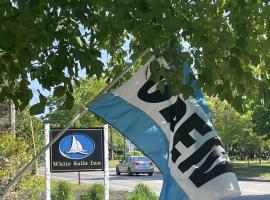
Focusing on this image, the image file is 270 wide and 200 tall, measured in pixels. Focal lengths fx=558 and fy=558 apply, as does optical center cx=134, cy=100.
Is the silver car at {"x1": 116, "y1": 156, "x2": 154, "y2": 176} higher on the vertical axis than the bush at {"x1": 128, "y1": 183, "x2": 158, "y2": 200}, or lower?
higher

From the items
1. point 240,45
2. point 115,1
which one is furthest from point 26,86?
point 240,45

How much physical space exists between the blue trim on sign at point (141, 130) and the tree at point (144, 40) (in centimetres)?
108

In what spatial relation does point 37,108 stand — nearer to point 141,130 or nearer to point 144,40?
point 144,40

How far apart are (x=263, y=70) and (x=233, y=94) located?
2.77ft

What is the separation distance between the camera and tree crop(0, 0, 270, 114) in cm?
396

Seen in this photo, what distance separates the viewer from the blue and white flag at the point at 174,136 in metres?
5.64

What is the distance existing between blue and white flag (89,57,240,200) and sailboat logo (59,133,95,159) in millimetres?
4288

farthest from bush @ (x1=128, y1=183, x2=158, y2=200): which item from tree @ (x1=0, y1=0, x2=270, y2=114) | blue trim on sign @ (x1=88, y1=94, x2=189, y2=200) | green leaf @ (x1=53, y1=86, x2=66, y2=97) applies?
green leaf @ (x1=53, y1=86, x2=66, y2=97)

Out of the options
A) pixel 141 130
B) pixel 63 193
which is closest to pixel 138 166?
pixel 63 193

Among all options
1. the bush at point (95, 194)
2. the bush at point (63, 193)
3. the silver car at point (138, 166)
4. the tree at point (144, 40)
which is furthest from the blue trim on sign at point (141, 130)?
the silver car at point (138, 166)

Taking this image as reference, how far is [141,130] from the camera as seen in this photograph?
5980mm

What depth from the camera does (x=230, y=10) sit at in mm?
4879

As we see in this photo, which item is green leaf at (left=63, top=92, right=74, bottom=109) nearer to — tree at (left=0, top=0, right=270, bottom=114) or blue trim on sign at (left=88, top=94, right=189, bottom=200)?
tree at (left=0, top=0, right=270, bottom=114)

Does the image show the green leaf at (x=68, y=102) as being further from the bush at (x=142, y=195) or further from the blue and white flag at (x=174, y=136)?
the bush at (x=142, y=195)
